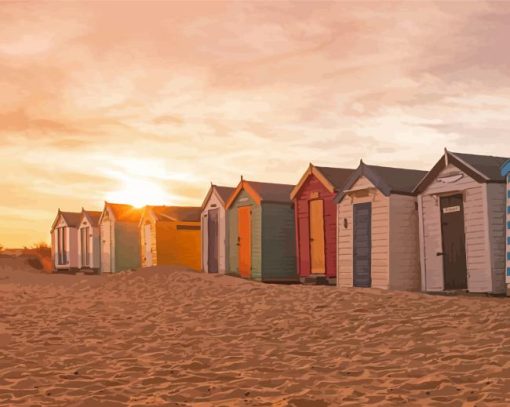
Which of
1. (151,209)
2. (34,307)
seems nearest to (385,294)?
(34,307)

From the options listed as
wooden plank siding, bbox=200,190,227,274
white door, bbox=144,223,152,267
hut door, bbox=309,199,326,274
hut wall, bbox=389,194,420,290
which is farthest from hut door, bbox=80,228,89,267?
hut wall, bbox=389,194,420,290

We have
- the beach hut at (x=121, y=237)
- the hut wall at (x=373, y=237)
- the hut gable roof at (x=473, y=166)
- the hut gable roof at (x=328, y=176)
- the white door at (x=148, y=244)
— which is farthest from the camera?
the beach hut at (x=121, y=237)

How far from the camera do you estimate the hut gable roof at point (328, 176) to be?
73.8 ft

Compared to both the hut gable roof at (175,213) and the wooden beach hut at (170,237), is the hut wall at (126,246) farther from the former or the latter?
the hut gable roof at (175,213)

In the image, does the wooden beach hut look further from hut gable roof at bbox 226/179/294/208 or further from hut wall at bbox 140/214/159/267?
hut gable roof at bbox 226/179/294/208

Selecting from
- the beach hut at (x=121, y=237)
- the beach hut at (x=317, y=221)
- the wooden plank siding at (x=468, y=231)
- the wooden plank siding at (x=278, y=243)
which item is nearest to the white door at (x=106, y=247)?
the beach hut at (x=121, y=237)

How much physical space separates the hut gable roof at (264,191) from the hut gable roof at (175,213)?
21.9 feet

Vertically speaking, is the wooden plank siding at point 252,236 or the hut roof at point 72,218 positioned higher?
the hut roof at point 72,218

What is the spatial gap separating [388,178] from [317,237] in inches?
152

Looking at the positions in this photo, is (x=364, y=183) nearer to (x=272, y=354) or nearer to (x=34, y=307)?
(x=34, y=307)

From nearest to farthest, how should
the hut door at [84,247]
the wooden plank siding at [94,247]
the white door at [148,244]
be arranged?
the white door at [148,244], the wooden plank siding at [94,247], the hut door at [84,247]

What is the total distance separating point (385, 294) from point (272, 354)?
6.29 metres

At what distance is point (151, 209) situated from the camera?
33.1m

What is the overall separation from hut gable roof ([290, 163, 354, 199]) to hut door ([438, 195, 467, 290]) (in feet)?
14.1
